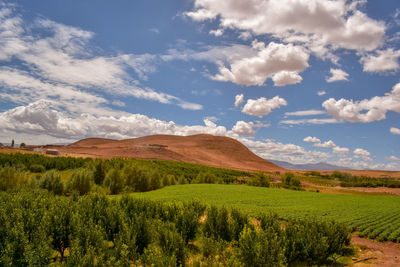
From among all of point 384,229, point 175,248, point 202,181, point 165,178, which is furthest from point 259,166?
point 175,248

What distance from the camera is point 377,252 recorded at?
29.6 ft

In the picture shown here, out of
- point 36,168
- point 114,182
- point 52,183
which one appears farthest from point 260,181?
point 36,168

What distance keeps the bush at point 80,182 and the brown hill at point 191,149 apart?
7040 centimetres

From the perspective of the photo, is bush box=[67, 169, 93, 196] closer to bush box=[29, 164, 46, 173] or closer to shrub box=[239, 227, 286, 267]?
bush box=[29, 164, 46, 173]

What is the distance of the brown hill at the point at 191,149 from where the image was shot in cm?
9831

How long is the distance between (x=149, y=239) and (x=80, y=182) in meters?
16.1

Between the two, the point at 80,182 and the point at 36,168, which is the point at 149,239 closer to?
the point at 80,182

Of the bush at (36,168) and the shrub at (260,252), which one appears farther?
the bush at (36,168)

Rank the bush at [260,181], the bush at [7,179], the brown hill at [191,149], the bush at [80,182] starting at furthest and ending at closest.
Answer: the brown hill at [191,149] → the bush at [260,181] → the bush at [80,182] → the bush at [7,179]

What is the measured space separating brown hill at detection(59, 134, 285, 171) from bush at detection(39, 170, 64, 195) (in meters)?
71.3

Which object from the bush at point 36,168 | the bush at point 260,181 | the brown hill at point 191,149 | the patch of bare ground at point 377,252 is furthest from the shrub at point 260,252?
the brown hill at point 191,149

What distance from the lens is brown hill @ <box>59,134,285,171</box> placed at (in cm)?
9831

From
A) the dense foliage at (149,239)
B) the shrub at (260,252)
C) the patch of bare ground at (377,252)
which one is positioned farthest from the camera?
the patch of bare ground at (377,252)

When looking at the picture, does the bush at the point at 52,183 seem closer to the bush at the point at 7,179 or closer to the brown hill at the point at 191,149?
the bush at the point at 7,179
